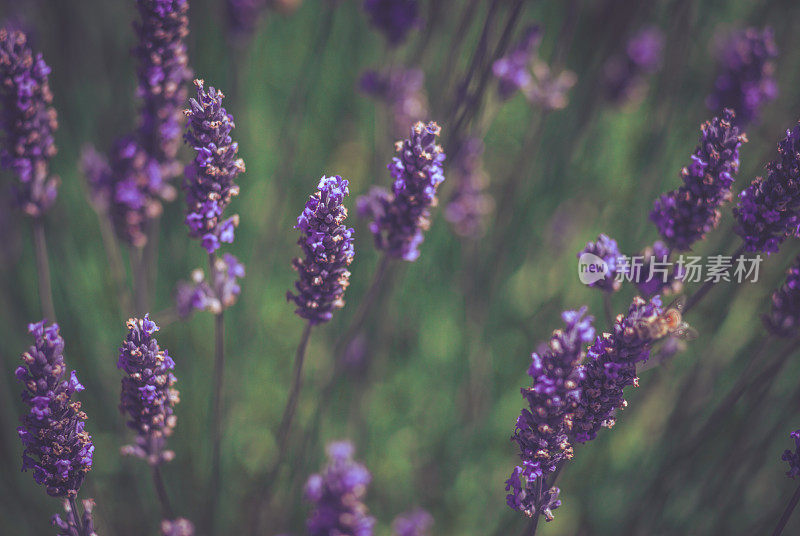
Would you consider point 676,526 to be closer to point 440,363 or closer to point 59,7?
point 440,363

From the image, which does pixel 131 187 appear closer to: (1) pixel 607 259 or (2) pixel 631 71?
(1) pixel 607 259

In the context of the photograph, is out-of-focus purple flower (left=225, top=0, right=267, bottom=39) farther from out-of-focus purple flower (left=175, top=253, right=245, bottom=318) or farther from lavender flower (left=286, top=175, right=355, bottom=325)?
lavender flower (left=286, top=175, right=355, bottom=325)

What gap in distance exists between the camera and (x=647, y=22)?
4.00 metres

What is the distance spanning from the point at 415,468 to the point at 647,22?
3.41 m

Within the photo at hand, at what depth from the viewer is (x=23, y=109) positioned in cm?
155

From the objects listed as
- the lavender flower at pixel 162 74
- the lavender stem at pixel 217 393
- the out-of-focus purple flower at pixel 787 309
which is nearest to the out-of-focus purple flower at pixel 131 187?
the lavender flower at pixel 162 74

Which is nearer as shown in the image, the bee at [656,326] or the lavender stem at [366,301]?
the bee at [656,326]

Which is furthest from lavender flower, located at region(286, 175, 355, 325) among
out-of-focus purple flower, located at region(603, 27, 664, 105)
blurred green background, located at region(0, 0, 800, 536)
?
out-of-focus purple flower, located at region(603, 27, 664, 105)

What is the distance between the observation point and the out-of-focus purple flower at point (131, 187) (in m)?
1.84

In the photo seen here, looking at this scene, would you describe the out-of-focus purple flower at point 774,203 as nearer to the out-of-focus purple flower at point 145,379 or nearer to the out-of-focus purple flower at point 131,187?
the out-of-focus purple flower at point 145,379

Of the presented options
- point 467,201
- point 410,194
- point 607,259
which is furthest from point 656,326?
point 467,201

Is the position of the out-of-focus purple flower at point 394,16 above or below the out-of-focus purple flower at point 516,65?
above

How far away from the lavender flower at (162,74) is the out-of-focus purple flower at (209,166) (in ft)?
0.94

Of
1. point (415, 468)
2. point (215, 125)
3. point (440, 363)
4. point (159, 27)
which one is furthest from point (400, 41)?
point (415, 468)
